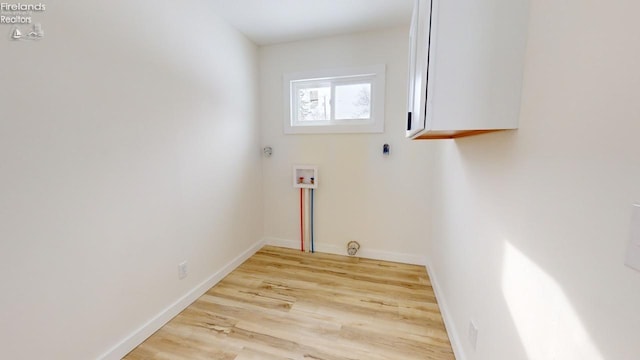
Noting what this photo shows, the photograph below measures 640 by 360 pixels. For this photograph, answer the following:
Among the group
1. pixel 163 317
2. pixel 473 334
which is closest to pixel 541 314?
pixel 473 334

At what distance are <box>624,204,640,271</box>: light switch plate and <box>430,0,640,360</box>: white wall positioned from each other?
0.02m

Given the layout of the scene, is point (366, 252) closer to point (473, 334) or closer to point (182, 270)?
point (473, 334)

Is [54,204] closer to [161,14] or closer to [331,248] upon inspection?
[161,14]

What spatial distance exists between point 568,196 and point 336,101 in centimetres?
243

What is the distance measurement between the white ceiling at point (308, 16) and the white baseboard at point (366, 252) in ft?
7.55

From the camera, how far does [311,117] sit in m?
3.03

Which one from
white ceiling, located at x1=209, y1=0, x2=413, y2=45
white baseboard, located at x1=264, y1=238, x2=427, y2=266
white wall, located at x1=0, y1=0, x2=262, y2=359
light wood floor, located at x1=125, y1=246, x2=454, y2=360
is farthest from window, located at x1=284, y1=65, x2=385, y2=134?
light wood floor, located at x1=125, y1=246, x2=454, y2=360

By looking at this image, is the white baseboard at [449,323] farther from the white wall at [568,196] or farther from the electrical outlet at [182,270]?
the electrical outlet at [182,270]

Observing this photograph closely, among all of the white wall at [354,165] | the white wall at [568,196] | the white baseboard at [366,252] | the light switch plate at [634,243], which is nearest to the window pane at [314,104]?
the white wall at [354,165]

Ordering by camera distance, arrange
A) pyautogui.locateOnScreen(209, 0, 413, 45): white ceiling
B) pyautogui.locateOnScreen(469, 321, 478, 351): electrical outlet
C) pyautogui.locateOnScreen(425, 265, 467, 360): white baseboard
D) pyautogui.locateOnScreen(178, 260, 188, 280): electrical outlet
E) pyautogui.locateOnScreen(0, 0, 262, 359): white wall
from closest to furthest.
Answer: pyautogui.locateOnScreen(0, 0, 262, 359): white wall, pyautogui.locateOnScreen(469, 321, 478, 351): electrical outlet, pyautogui.locateOnScreen(425, 265, 467, 360): white baseboard, pyautogui.locateOnScreen(178, 260, 188, 280): electrical outlet, pyautogui.locateOnScreen(209, 0, 413, 45): white ceiling

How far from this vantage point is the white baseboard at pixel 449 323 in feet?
4.94

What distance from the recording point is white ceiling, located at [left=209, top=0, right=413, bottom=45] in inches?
84.3

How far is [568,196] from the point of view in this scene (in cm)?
68

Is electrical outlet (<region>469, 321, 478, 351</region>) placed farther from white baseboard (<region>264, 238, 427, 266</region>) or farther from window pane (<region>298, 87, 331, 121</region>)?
window pane (<region>298, 87, 331, 121</region>)
